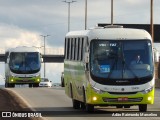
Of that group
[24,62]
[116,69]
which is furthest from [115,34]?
[24,62]

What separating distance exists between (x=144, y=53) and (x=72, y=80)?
4019 mm

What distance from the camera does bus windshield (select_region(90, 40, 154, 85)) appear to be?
84.7 ft

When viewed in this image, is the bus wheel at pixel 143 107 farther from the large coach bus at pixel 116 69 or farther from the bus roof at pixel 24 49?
the bus roof at pixel 24 49

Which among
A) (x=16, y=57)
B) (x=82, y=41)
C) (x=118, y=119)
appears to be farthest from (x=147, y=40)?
(x=16, y=57)

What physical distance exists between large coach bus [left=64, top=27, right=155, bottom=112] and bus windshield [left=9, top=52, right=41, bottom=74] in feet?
111

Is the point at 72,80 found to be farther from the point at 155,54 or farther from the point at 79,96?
the point at 155,54

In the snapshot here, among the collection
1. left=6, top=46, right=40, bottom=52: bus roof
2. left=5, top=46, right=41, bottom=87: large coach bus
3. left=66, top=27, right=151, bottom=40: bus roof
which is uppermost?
left=66, top=27, right=151, bottom=40: bus roof

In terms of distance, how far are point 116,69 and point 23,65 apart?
118ft

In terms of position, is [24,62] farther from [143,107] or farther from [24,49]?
[143,107]

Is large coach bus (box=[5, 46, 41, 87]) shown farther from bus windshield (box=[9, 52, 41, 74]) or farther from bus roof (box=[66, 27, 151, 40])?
bus roof (box=[66, 27, 151, 40])

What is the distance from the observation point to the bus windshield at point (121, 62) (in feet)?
84.7

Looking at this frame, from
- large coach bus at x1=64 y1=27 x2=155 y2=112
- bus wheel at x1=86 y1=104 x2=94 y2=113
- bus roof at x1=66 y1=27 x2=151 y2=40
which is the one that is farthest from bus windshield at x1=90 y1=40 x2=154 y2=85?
bus wheel at x1=86 y1=104 x2=94 y2=113

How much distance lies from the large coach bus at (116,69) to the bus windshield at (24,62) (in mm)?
33692

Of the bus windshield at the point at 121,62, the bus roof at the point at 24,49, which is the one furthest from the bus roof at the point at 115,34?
the bus roof at the point at 24,49
